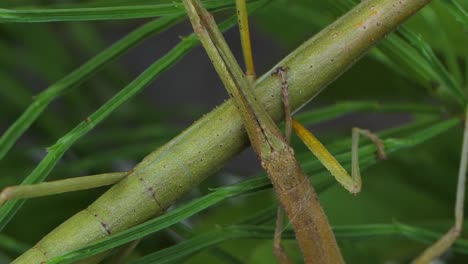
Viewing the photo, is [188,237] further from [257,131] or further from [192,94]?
[192,94]

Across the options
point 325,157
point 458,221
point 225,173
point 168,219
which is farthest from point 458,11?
point 225,173

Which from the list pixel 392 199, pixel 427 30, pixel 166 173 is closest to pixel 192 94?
pixel 392 199

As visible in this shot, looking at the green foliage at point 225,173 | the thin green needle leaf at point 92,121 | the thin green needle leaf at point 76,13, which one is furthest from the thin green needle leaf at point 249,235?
the thin green needle leaf at point 76,13

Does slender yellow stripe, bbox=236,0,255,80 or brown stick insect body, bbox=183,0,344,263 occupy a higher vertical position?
slender yellow stripe, bbox=236,0,255,80

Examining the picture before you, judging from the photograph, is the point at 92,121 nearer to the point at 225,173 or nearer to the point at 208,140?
the point at 208,140

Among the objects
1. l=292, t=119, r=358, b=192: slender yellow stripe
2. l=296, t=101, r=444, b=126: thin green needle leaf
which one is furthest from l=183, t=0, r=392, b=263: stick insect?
l=296, t=101, r=444, b=126: thin green needle leaf

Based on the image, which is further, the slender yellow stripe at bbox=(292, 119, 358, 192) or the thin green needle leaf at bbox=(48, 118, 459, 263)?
the slender yellow stripe at bbox=(292, 119, 358, 192)

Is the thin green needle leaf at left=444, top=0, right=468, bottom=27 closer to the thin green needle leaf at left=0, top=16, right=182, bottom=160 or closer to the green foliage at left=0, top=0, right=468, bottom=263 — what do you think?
the green foliage at left=0, top=0, right=468, bottom=263
